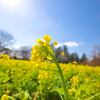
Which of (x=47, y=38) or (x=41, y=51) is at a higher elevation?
(x=47, y=38)

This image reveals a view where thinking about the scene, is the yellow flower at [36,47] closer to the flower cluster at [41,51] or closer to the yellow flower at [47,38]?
the flower cluster at [41,51]

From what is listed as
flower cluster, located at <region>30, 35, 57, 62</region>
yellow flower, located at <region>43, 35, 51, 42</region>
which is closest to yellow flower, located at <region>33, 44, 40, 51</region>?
flower cluster, located at <region>30, 35, 57, 62</region>

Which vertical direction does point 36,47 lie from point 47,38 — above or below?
below

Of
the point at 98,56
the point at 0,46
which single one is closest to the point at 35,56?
the point at 98,56

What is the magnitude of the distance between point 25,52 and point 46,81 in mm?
37404

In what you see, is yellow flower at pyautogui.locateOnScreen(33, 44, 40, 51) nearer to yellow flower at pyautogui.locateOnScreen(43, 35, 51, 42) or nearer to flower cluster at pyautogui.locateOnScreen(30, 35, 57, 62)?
flower cluster at pyautogui.locateOnScreen(30, 35, 57, 62)

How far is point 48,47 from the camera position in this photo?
82 cm

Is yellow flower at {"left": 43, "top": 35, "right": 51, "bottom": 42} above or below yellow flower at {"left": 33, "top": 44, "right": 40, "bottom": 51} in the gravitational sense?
above

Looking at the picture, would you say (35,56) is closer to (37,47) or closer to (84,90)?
(37,47)

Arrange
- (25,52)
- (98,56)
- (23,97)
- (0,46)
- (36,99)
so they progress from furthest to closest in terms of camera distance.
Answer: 1. (25,52)
2. (0,46)
3. (98,56)
4. (36,99)
5. (23,97)

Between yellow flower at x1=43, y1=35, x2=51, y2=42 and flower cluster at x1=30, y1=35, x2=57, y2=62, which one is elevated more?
yellow flower at x1=43, y1=35, x2=51, y2=42

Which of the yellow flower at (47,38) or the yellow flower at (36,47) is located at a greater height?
the yellow flower at (47,38)

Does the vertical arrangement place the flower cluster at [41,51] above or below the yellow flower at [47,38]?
below

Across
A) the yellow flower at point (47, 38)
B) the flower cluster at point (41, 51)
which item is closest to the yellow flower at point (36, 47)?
the flower cluster at point (41, 51)
